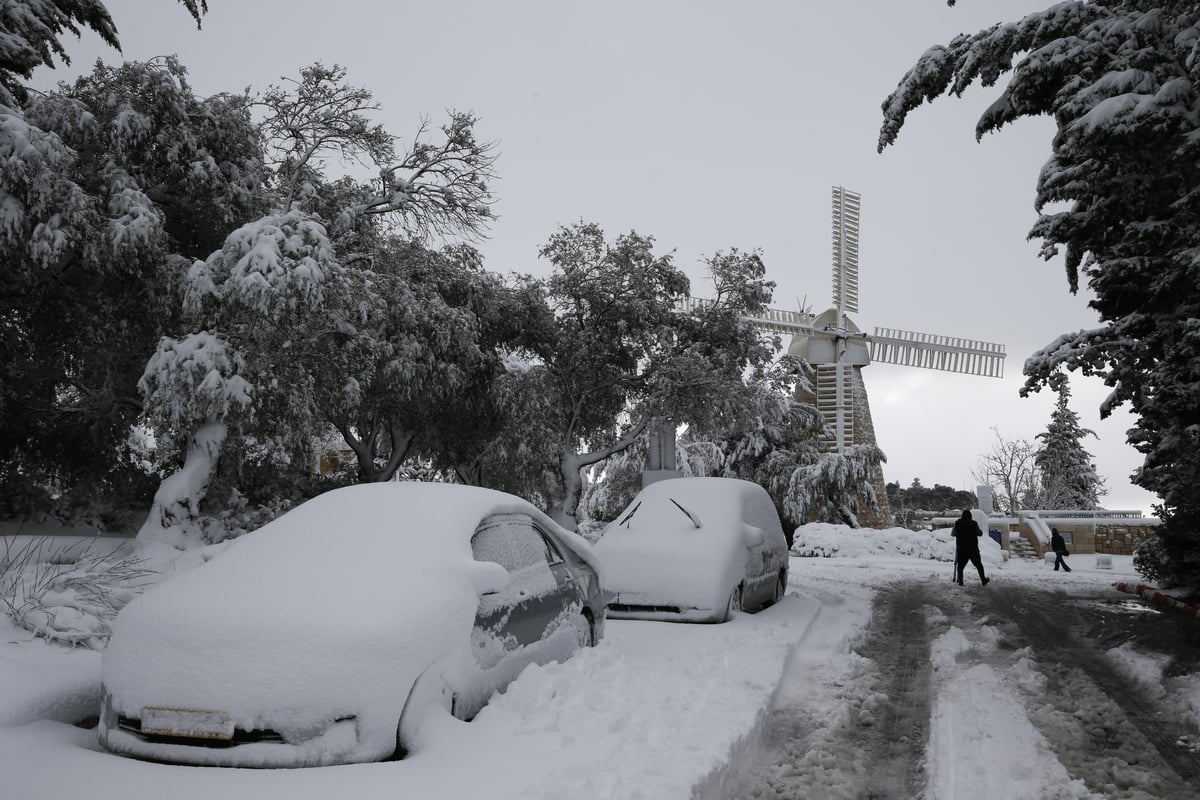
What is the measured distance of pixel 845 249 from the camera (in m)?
44.2

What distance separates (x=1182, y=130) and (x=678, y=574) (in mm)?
7517

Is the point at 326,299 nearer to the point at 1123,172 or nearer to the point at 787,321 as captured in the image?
the point at 1123,172

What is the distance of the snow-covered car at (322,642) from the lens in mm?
4043

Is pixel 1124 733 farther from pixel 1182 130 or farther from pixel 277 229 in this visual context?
pixel 277 229

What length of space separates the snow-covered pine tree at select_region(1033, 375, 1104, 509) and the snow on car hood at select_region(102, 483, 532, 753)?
5782 centimetres

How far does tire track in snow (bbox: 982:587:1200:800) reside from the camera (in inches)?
195

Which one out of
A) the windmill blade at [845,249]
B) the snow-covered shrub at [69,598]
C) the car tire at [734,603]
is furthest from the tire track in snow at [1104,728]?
the windmill blade at [845,249]

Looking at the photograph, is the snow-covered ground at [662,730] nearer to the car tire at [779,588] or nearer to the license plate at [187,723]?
the license plate at [187,723]

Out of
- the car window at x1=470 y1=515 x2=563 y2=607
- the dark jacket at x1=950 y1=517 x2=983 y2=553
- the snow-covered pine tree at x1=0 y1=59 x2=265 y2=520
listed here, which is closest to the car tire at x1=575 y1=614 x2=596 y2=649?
the car window at x1=470 y1=515 x2=563 y2=607

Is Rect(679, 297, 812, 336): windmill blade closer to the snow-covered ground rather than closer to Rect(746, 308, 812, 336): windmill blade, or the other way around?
Rect(746, 308, 812, 336): windmill blade

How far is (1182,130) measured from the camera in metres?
9.71

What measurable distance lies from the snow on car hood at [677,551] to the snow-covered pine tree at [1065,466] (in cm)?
5192

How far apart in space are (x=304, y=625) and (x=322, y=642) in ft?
0.51

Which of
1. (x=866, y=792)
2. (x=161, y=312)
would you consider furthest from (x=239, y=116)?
(x=866, y=792)
